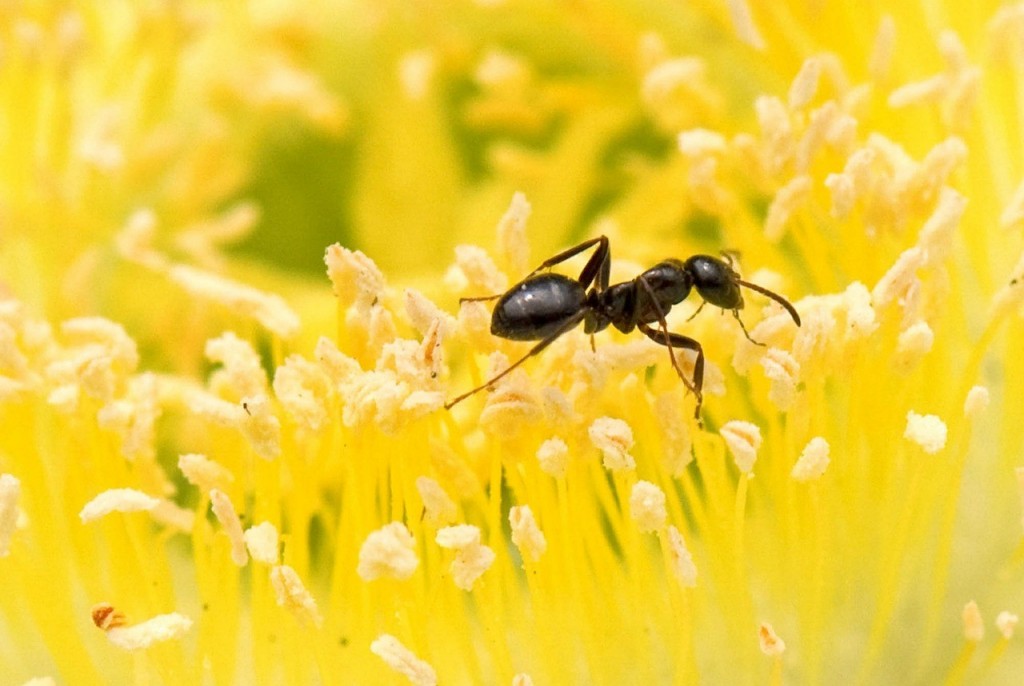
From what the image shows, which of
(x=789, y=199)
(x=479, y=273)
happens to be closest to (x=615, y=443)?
(x=479, y=273)

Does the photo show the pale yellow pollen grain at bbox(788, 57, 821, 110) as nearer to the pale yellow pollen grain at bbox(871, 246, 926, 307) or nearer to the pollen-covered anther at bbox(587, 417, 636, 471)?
the pale yellow pollen grain at bbox(871, 246, 926, 307)

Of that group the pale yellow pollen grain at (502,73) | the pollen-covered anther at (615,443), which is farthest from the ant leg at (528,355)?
the pale yellow pollen grain at (502,73)

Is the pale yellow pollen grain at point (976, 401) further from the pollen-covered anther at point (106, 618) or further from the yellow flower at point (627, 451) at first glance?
the pollen-covered anther at point (106, 618)

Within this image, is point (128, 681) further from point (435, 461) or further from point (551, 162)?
point (551, 162)

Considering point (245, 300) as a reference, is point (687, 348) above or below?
below

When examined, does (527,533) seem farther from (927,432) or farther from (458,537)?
(927,432)

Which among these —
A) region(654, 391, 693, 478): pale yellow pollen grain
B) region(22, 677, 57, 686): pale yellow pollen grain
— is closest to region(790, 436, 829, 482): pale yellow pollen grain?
region(654, 391, 693, 478): pale yellow pollen grain

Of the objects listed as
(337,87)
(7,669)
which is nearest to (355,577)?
(7,669)

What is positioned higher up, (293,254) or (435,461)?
(293,254)
